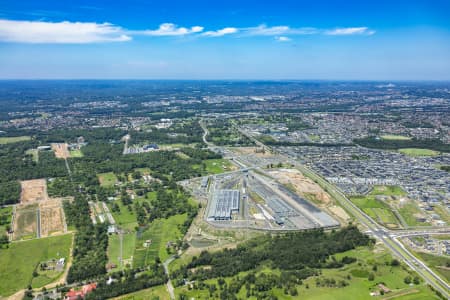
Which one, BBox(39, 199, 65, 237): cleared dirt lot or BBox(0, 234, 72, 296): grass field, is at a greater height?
BBox(39, 199, 65, 237): cleared dirt lot

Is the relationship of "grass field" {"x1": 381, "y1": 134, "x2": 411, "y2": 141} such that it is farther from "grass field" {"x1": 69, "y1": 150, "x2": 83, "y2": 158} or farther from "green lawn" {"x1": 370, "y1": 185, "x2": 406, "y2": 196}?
"grass field" {"x1": 69, "y1": 150, "x2": 83, "y2": 158}

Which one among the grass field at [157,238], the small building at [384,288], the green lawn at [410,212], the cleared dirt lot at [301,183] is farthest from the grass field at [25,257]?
the green lawn at [410,212]

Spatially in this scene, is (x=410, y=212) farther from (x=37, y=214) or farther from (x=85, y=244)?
(x=37, y=214)

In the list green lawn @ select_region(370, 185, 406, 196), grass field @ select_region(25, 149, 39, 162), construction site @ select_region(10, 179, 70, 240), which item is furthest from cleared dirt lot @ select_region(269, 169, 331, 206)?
grass field @ select_region(25, 149, 39, 162)

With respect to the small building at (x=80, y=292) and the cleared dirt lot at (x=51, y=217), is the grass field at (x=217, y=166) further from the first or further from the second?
the small building at (x=80, y=292)

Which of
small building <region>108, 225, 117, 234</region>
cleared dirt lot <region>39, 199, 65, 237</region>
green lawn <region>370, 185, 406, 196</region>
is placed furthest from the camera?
green lawn <region>370, 185, 406, 196</region>

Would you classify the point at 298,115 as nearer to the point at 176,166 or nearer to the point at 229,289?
the point at 176,166

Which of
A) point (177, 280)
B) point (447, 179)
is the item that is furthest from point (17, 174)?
point (447, 179)
